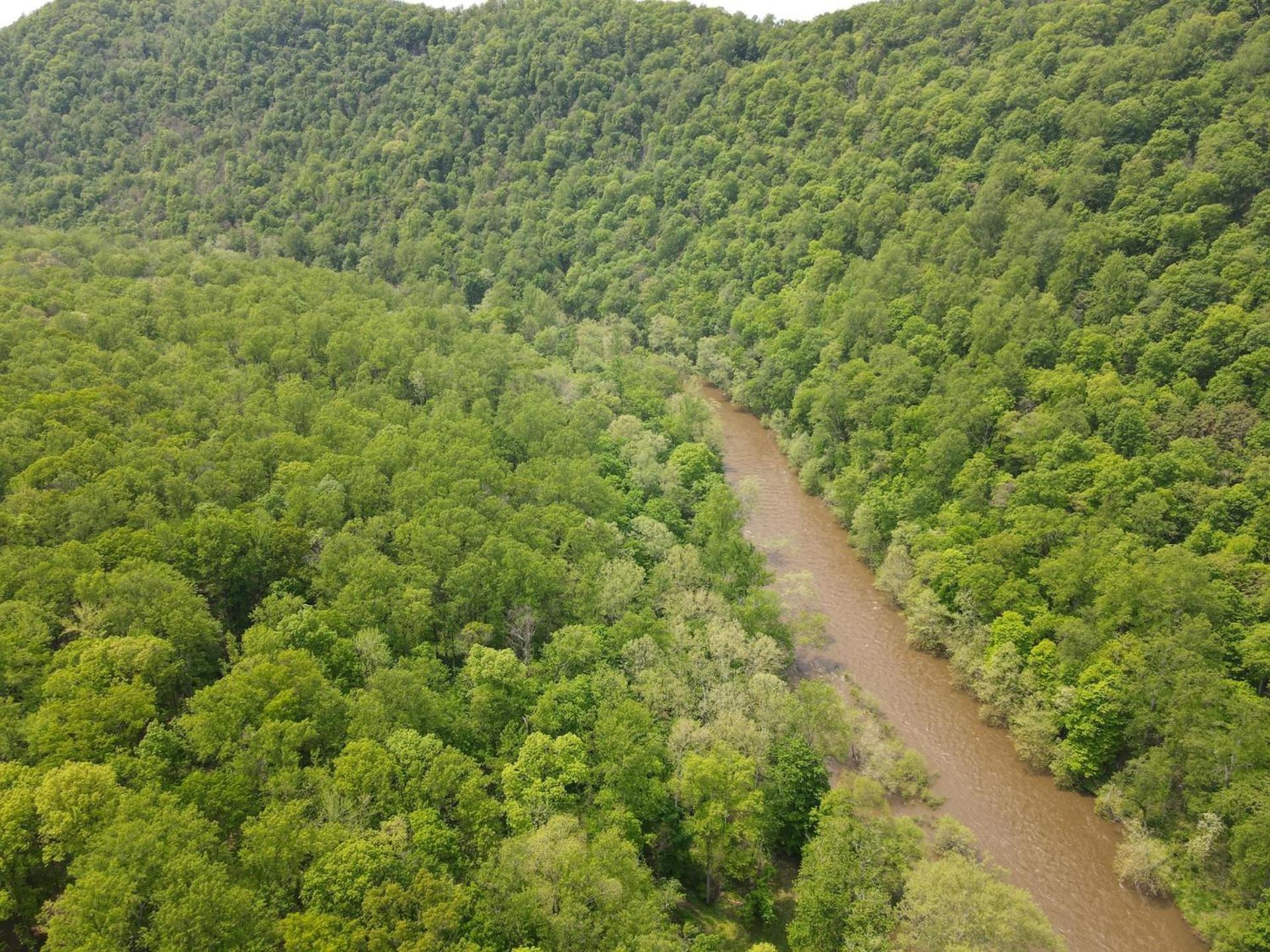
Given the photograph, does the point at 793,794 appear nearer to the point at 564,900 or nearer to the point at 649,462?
the point at 564,900

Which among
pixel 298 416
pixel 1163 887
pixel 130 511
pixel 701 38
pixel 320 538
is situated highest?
pixel 701 38

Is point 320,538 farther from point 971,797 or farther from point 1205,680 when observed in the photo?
point 1205,680

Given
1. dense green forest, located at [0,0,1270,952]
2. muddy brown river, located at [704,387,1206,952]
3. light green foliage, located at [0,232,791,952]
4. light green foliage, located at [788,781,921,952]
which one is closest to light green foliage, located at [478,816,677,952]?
light green foliage, located at [0,232,791,952]

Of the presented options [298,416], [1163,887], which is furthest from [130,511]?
[1163,887]

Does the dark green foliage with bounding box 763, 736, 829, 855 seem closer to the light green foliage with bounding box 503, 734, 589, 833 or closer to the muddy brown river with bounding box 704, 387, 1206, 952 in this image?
the light green foliage with bounding box 503, 734, 589, 833

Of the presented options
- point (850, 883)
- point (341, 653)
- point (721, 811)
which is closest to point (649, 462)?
point (341, 653)
